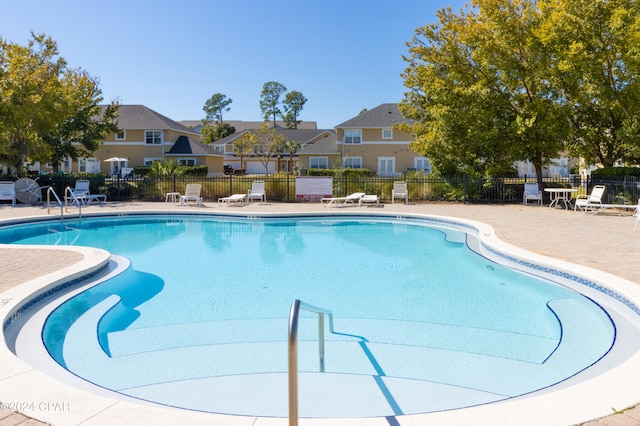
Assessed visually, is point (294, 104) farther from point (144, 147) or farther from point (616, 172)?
point (616, 172)

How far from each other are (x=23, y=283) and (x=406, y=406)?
5.80 meters

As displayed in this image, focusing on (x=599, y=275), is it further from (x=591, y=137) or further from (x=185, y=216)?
(x=591, y=137)

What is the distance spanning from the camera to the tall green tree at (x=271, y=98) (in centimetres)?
9288

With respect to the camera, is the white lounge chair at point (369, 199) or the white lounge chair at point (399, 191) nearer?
the white lounge chair at point (369, 199)

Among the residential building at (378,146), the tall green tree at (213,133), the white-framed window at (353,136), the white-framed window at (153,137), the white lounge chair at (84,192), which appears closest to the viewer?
the white lounge chair at (84,192)

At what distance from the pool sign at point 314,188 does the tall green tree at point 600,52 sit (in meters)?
11.3

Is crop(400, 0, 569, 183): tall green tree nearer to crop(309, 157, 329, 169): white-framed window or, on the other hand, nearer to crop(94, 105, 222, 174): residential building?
crop(309, 157, 329, 169): white-framed window

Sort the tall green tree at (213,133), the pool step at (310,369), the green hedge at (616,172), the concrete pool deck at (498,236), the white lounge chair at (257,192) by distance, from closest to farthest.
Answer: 1. the concrete pool deck at (498,236)
2. the pool step at (310,369)
3. the green hedge at (616,172)
4. the white lounge chair at (257,192)
5. the tall green tree at (213,133)

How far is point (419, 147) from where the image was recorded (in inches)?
923

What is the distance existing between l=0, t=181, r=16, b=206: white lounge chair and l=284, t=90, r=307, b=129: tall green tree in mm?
73400

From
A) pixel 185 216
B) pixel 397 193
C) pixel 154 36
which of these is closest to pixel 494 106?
pixel 397 193

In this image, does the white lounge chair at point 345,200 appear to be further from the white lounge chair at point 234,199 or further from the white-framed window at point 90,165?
the white-framed window at point 90,165

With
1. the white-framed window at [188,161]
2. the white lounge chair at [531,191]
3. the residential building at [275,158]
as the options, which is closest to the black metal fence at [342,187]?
the white lounge chair at [531,191]

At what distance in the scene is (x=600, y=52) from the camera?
18.0 metres
